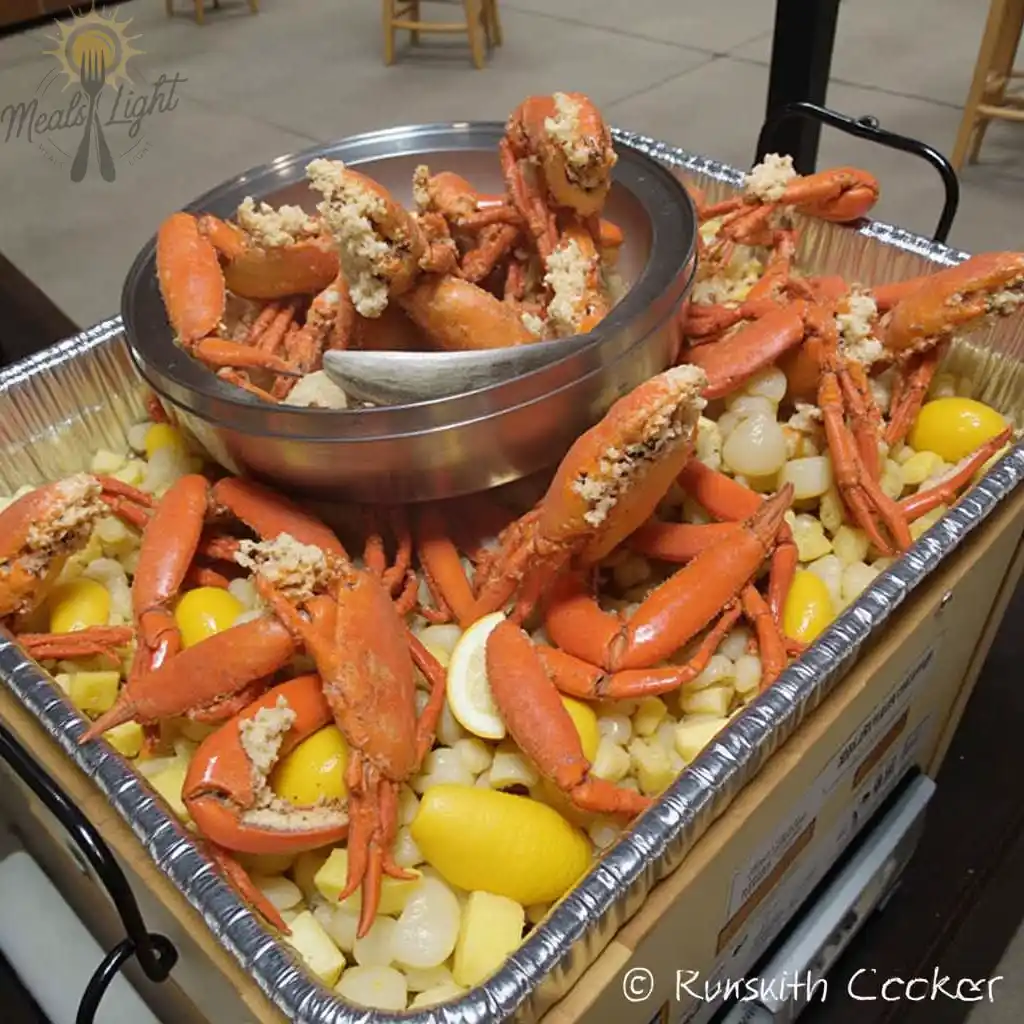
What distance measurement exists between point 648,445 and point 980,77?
2910 mm

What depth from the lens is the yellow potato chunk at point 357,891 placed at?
820 mm

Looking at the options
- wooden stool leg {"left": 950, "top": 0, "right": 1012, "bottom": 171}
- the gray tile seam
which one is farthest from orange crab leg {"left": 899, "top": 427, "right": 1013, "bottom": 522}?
the gray tile seam

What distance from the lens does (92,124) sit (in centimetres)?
414

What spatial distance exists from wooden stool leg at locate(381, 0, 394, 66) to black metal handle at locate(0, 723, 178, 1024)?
399cm

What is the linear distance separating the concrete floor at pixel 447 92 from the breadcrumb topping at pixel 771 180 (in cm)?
180

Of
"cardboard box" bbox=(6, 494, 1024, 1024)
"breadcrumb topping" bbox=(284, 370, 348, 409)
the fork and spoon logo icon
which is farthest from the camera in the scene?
the fork and spoon logo icon

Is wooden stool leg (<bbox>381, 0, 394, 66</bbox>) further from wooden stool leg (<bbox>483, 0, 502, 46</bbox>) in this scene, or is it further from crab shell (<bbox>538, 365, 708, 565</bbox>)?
crab shell (<bbox>538, 365, 708, 565</bbox>)

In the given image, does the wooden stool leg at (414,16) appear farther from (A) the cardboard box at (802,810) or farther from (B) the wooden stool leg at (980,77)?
(A) the cardboard box at (802,810)

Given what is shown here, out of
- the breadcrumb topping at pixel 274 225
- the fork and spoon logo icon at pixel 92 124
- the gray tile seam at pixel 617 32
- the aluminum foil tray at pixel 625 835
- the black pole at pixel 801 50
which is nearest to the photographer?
the aluminum foil tray at pixel 625 835

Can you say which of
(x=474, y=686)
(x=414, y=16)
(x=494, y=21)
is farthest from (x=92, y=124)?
(x=474, y=686)

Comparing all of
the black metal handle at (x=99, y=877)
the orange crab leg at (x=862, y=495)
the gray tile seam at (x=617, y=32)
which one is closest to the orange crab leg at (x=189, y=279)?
Answer: the black metal handle at (x=99, y=877)

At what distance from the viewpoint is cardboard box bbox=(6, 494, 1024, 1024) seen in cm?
82

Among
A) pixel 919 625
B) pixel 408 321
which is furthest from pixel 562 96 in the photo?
pixel 919 625

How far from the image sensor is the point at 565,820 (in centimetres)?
86
